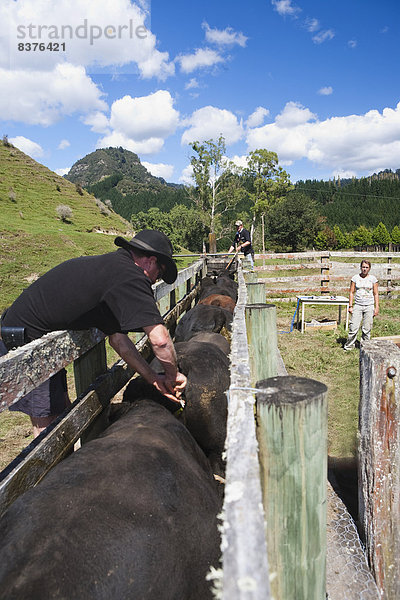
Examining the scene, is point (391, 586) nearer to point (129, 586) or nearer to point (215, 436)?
point (215, 436)

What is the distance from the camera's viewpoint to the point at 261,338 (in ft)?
8.77

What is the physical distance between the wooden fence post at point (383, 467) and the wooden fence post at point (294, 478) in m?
0.87

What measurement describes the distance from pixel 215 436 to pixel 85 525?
1.39 meters

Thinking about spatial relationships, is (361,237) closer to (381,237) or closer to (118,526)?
(381,237)

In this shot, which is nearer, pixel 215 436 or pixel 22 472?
pixel 22 472

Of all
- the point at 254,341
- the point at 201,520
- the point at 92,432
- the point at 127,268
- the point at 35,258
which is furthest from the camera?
the point at 35,258

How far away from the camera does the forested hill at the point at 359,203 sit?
96038 mm

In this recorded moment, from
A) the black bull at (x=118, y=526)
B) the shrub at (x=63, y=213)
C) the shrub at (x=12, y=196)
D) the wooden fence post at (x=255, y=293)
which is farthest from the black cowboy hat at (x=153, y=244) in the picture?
the shrub at (x=12, y=196)

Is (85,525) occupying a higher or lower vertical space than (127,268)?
lower

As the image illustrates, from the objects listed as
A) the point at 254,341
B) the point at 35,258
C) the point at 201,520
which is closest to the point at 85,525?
the point at 201,520

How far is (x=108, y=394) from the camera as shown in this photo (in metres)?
2.43

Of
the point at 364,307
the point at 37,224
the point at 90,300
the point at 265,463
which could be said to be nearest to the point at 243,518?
the point at 265,463

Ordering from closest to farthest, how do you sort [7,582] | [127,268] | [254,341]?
[7,582]
[127,268]
[254,341]

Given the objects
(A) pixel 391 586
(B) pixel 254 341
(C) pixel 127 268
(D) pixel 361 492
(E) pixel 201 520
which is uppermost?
(C) pixel 127 268
